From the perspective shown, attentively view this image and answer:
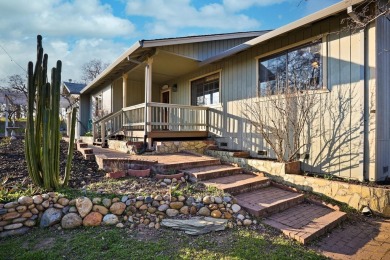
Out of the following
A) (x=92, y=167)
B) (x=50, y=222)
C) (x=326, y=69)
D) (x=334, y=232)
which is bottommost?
(x=334, y=232)

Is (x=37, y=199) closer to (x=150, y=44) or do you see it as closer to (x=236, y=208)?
(x=236, y=208)

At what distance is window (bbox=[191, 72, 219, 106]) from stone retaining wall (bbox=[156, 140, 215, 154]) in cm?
168

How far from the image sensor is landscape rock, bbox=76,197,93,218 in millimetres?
3451

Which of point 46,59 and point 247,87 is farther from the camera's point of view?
point 247,87

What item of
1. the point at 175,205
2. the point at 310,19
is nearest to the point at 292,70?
the point at 310,19

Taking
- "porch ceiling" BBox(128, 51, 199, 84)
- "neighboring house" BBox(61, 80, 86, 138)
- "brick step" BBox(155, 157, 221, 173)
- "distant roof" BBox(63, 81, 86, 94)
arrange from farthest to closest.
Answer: "distant roof" BBox(63, 81, 86, 94), "neighboring house" BBox(61, 80, 86, 138), "porch ceiling" BBox(128, 51, 199, 84), "brick step" BBox(155, 157, 221, 173)

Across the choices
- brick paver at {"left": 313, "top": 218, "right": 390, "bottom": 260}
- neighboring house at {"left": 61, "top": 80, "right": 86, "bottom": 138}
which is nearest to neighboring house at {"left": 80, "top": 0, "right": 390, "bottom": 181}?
brick paver at {"left": 313, "top": 218, "right": 390, "bottom": 260}

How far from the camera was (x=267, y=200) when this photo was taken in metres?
4.37

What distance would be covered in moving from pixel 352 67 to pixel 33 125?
6318 mm

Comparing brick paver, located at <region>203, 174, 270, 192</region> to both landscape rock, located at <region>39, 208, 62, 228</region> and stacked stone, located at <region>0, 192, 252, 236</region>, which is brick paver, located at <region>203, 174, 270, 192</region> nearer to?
stacked stone, located at <region>0, 192, 252, 236</region>

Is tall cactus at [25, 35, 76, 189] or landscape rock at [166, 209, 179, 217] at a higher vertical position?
tall cactus at [25, 35, 76, 189]

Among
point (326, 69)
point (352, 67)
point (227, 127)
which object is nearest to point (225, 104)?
point (227, 127)

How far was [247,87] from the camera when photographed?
725 centimetres

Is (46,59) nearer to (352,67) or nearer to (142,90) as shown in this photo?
(352,67)
